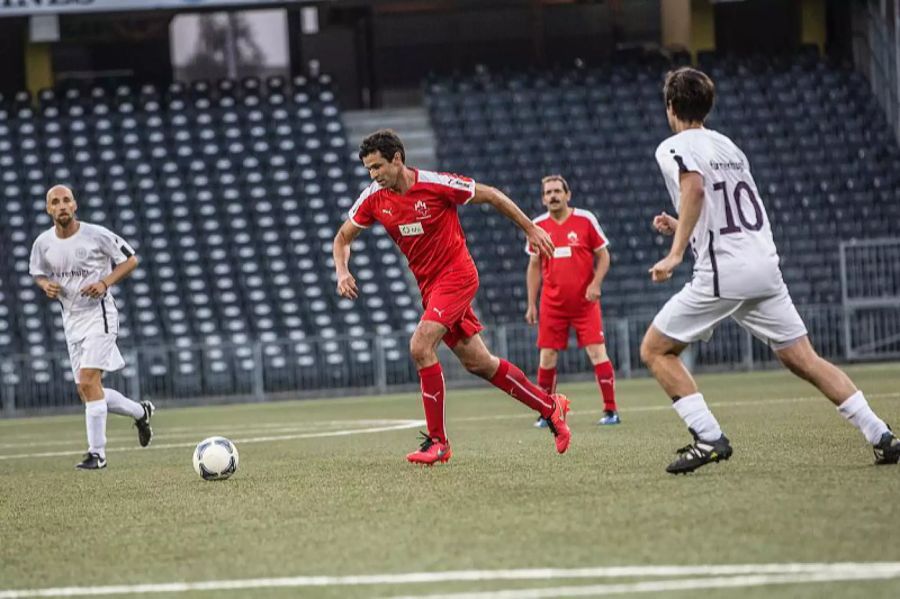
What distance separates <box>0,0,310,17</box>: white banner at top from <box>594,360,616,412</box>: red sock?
16404 mm

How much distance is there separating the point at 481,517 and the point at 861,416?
2.22 metres

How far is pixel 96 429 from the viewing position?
11328mm

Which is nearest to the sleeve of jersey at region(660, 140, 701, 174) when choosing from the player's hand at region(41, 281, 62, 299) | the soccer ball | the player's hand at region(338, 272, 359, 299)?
the player's hand at region(338, 272, 359, 299)

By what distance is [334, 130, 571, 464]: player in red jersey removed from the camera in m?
9.47

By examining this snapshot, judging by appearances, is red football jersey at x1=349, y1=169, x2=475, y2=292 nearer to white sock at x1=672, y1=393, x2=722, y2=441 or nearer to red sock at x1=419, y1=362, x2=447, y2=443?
red sock at x1=419, y1=362, x2=447, y2=443

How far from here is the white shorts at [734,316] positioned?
7.70 metres

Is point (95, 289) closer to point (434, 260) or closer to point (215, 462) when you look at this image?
point (215, 462)

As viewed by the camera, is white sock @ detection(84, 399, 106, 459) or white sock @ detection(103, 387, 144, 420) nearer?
white sock @ detection(84, 399, 106, 459)

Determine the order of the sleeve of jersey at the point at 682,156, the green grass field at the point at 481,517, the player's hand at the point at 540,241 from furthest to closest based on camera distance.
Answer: the player's hand at the point at 540,241 < the sleeve of jersey at the point at 682,156 < the green grass field at the point at 481,517

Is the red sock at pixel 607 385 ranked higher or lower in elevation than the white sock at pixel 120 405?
lower

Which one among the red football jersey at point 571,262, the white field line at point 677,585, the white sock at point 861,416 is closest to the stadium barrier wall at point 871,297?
the red football jersey at point 571,262

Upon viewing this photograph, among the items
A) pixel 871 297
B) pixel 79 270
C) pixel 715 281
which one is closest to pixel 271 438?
pixel 79 270

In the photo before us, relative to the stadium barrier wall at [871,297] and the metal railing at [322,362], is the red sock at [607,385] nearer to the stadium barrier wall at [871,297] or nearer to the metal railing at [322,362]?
the metal railing at [322,362]

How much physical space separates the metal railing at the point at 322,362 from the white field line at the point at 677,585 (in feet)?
60.1
